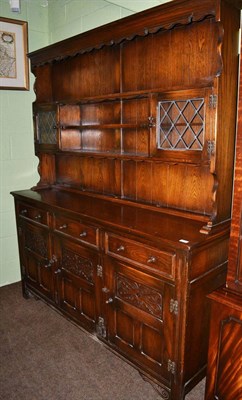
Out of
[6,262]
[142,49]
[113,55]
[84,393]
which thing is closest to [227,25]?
[142,49]

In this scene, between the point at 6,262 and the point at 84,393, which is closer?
the point at 84,393

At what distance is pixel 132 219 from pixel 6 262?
185cm

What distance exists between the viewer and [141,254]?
1.83 metres

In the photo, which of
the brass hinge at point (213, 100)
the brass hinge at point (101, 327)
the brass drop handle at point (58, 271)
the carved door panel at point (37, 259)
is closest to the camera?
the brass hinge at point (213, 100)

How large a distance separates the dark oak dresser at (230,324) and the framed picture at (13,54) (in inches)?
94.4

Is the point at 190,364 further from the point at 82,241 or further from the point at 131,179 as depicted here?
the point at 131,179

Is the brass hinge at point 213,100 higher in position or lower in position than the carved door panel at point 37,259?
higher

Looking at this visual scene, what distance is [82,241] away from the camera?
2236mm

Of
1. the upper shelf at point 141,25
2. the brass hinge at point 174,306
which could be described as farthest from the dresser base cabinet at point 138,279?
the upper shelf at point 141,25

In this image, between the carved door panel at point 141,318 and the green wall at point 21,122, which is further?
the green wall at point 21,122

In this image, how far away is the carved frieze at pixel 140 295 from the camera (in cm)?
181

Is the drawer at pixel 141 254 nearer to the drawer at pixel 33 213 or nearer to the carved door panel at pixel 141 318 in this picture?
the carved door panel at pixel 141 318

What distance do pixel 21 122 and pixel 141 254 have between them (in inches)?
80.9

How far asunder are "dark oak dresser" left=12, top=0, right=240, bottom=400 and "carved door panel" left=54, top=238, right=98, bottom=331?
0.01 m
